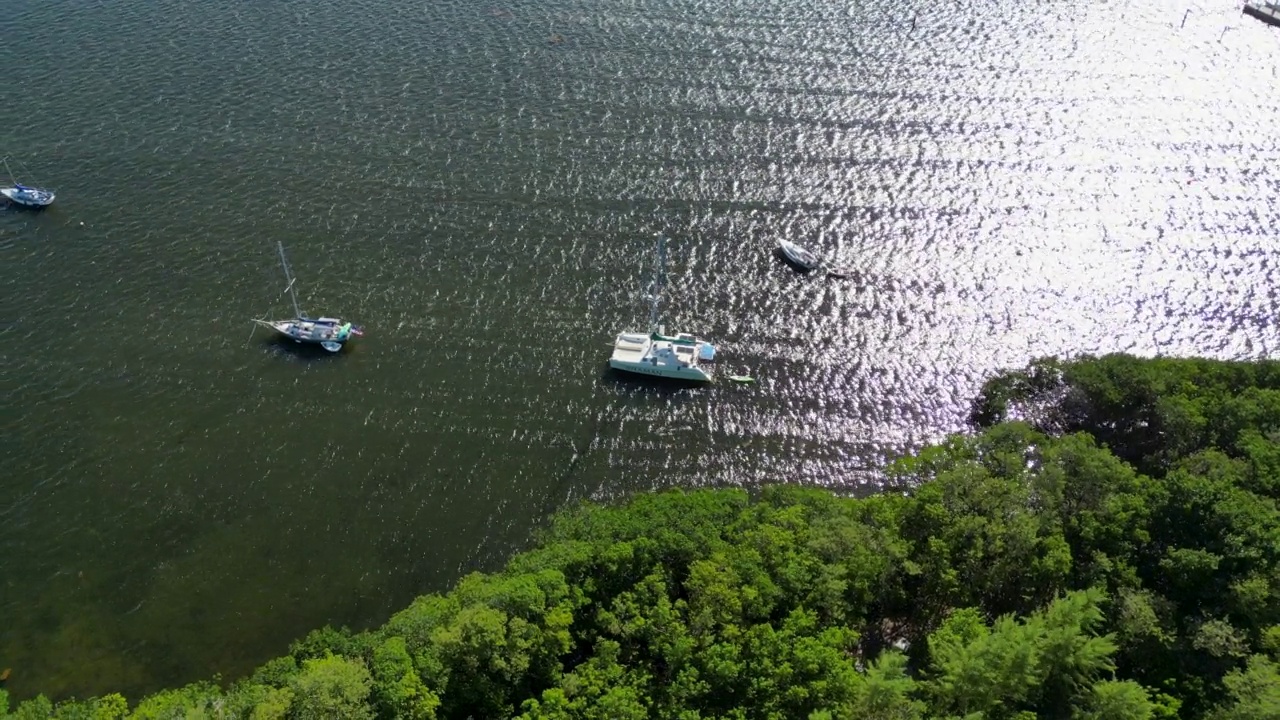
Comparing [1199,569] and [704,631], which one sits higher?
[1199,569]

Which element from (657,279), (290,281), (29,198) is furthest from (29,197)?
(657,279)

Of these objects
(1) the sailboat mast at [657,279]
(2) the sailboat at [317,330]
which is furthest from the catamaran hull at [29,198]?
(1) the sailboat mast at [657,279]

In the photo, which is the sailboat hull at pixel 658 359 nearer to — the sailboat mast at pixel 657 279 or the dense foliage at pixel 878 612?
the sailboat mast at pixel 657 279

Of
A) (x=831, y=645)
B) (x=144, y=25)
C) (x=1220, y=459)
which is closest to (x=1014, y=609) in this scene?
(x=831, y=645)

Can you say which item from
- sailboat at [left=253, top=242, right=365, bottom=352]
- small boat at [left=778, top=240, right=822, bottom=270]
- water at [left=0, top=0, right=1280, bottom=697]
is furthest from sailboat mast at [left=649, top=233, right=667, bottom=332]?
sailboat at [left=253, top=242, right=365, bottom=352]

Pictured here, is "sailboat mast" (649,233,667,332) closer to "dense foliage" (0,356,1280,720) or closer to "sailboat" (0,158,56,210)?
"dense foliage" (0,356,1280,720)

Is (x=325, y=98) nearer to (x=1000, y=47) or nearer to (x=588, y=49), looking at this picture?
(x=588, y=49)

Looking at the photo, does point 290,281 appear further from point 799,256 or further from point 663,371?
point 799,256
